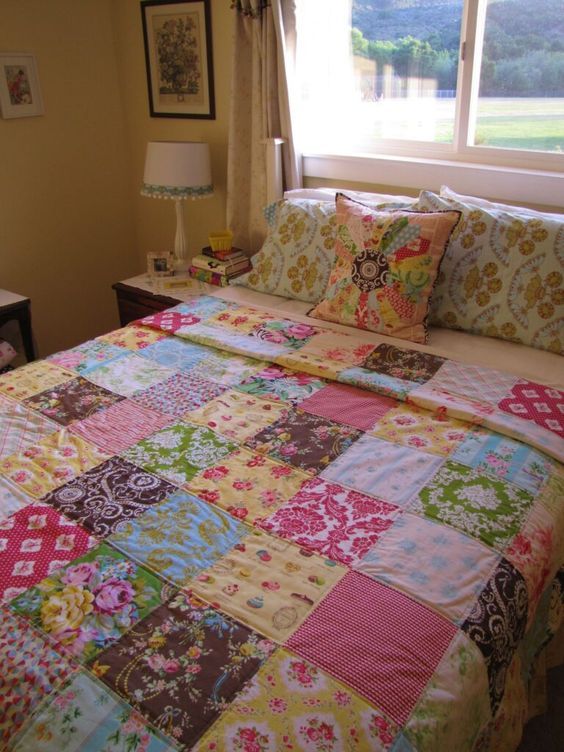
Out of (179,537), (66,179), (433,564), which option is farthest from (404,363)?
(66,179)

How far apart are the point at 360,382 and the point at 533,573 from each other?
0.70 meters

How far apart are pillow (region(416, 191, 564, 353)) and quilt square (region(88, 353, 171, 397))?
91 cm

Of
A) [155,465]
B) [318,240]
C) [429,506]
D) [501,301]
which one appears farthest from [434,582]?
[318,240]

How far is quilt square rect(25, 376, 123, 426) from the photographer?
174cm

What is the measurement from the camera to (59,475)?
1488 mm

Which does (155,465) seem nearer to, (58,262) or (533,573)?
(533,573)

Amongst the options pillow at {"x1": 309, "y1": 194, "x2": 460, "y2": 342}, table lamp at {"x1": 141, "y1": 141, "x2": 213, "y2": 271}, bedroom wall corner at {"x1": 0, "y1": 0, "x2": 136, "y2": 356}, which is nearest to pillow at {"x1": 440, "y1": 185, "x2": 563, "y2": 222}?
pillow at {"x1": 309, "y1": 194, "x2": 460, "y2": 342}

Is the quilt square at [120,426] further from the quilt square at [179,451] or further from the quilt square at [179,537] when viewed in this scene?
the quilt square at [179,537]

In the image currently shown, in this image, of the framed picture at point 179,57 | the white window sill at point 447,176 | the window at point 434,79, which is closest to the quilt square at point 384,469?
the white window sill at point 447,176

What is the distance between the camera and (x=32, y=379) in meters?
1.93

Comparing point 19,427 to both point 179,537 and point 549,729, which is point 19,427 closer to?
point 179,537

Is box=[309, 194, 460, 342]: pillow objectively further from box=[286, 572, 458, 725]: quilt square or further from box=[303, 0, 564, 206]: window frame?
box=[286, 572, 458, 725]: quilt square

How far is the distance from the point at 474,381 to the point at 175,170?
66.1 inches

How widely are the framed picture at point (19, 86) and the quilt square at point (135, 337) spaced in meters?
1.38
